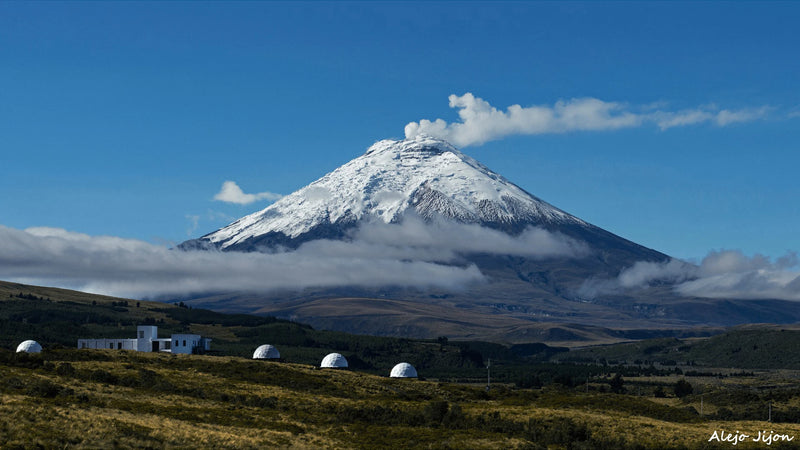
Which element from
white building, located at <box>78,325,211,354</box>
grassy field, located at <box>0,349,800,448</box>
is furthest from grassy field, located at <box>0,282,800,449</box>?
white building, located at <box>78,325,211,354</box>

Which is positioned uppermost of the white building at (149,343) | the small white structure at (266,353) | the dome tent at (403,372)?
the white building at (149,343)

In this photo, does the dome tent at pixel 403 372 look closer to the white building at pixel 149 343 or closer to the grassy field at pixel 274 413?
the grassy field at pixel 274 413

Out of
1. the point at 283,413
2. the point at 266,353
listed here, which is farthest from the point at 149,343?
the point at 283,413

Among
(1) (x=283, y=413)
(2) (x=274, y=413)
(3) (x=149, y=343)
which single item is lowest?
(1) (x=283, y=413)

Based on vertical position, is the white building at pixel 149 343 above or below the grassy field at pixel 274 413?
above

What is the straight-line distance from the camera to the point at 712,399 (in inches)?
5728

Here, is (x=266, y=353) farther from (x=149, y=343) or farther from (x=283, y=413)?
(x=283, y=413)

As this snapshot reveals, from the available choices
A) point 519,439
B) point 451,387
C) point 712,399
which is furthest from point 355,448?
point 712,399

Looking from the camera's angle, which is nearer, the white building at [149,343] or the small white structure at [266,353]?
the white building at [149,343]

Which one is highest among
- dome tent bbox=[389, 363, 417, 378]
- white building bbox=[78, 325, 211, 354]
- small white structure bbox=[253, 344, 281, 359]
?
white building bbox=[78, 325, 211, 354]

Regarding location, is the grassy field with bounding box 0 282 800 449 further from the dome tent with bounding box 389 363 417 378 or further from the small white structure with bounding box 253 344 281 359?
the small white structure with bounding box 253 344 281 359

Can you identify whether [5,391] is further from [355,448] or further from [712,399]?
[712,399]

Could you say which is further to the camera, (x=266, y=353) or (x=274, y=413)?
(x=266, y=353)

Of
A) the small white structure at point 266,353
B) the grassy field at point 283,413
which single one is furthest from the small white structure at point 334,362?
the grassy field at point 283,413
